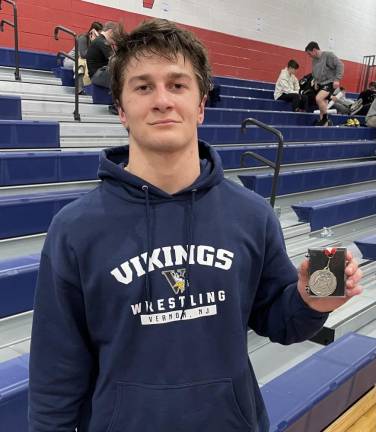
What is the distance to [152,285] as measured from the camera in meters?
0.74

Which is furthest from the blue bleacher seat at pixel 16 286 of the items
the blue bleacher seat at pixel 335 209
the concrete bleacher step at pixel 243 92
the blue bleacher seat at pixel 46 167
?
the concrete bleacher step at pixel 243 92

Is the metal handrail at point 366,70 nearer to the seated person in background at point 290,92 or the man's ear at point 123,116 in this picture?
the seated person in background at point 290,92

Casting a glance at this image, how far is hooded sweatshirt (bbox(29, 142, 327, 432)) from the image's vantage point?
725mm

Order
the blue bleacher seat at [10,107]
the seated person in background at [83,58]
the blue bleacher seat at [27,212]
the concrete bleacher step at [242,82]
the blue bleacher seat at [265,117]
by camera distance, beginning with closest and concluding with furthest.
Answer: the blue bleacher seat at [27,212]
the blue bleacher seat at [10,107]
the seated person in background at [83,58]
the blue bleacher seat at [265,117]
the concrete bleacher step at [242,82]

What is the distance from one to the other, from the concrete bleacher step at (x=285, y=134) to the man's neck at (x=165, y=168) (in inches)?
142

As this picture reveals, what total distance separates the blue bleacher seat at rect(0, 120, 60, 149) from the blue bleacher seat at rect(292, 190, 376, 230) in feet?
6.03

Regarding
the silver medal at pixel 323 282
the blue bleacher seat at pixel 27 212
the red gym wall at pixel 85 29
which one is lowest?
the blue bleacher seat at pixel 27 212

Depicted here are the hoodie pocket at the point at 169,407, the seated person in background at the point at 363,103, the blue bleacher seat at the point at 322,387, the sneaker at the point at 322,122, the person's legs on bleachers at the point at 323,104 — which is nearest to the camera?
the hoodie pocket at the point at 169,407

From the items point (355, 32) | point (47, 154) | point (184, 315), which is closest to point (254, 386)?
point (184, 315)

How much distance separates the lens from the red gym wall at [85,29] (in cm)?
518

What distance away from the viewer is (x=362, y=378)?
1741 mm

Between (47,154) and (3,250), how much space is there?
31.2 inches

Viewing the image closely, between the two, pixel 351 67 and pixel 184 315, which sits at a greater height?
pixel 351 67

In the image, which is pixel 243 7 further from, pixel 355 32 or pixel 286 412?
pixel 286 412
